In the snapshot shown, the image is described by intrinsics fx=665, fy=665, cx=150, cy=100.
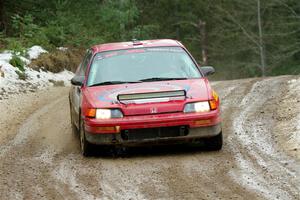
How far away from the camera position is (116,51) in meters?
Answer: 10.3

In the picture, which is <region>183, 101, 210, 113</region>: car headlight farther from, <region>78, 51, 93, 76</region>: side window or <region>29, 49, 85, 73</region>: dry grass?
<region>29, 49, 85, 73</region>: dry grass

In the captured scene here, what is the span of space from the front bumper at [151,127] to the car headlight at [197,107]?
2.6 inches

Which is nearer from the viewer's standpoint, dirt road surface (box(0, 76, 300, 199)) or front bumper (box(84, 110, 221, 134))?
dirt road surface (box(0, 76, 300, 199))

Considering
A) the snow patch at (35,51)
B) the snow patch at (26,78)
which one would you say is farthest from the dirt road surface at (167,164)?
the snow patch at (35,51)

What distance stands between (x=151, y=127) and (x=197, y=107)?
68cm

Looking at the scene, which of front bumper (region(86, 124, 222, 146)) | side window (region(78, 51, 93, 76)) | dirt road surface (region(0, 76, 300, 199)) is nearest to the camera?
dirt road surface (region(0, 76, 300, 199))

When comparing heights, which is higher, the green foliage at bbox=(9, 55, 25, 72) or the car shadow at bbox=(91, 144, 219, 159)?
the car shadow at bbox=(91, 144, 219, 159)

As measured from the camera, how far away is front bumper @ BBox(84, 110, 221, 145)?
8664mm

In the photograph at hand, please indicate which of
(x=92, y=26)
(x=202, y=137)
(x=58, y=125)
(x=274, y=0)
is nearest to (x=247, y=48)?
(x=274, y=0)

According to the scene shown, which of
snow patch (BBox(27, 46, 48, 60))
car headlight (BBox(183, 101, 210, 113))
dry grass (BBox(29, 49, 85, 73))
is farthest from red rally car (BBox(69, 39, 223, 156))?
snow patch (BBox(27, 46, 48, 60))

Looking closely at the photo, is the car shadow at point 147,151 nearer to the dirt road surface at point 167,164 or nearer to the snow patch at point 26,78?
the dirt road surface at point 167,164

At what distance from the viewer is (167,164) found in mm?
8422

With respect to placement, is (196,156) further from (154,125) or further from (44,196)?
(44,196)

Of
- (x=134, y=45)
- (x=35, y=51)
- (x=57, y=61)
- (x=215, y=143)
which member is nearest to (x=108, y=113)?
(x=215, y=143)
